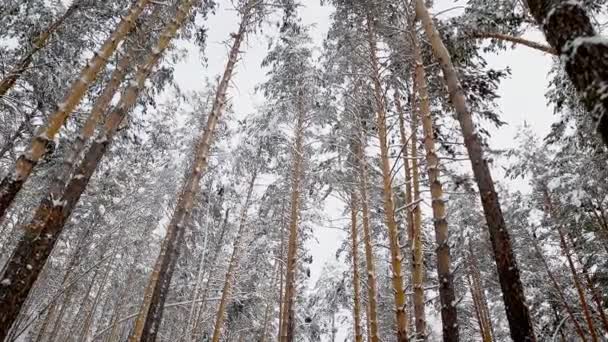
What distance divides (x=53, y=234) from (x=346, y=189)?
7.21 metres

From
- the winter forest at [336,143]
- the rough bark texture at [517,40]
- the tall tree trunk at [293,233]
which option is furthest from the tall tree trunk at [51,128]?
the rough bark texture at [517,40]

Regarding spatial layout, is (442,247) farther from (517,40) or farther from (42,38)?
(42,38)

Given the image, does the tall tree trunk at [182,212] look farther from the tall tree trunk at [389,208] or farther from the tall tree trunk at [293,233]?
the tall tree trunk at [389,208]

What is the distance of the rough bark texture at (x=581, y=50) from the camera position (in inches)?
96.7

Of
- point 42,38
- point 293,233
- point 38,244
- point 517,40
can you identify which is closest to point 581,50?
point 517,40

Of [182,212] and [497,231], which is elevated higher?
[182,212]

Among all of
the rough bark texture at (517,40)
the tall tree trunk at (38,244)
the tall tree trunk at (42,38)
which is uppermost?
the tall tree trunk at (42,38)

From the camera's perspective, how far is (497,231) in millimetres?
4512

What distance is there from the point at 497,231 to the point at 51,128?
22.8 feet

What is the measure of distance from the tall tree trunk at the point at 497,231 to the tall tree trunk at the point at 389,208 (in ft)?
7.39

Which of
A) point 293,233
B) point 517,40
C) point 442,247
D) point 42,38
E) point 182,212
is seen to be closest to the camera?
point 442,247

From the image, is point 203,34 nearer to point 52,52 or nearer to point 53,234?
point 52,52

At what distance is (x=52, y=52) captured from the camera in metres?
10.8

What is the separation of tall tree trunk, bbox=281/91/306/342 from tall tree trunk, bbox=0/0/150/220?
6386 millimetres
